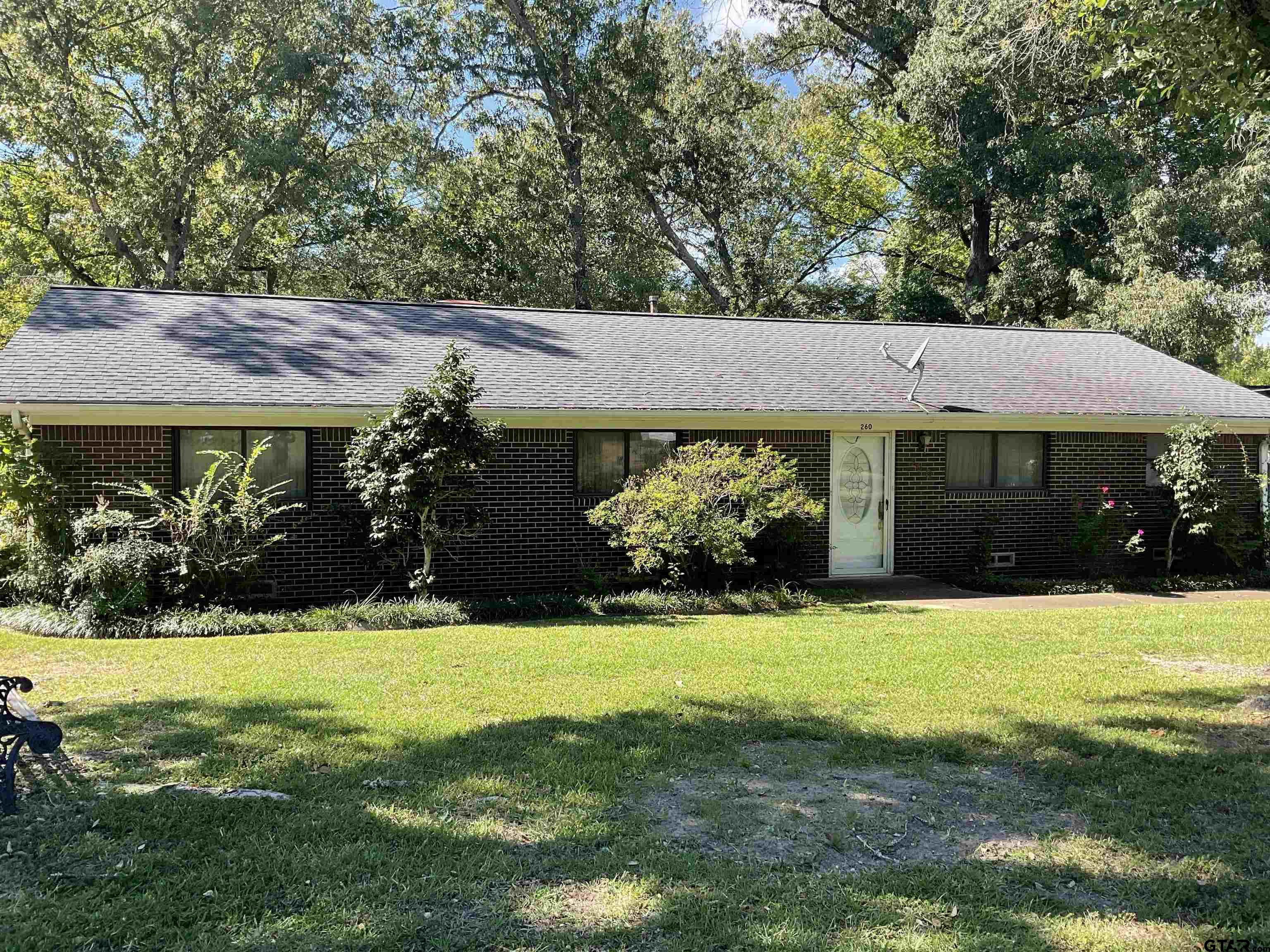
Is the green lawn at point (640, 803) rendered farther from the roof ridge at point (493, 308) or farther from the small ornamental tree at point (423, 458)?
the roof ridge at point (493, 308)

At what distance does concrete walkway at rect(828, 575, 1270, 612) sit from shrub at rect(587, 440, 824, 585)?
1.72 metres

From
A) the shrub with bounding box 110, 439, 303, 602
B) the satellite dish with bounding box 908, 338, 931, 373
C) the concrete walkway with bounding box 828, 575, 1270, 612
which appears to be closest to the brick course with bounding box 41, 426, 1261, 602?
the shrub with bounding box 110, 439, 303, 602

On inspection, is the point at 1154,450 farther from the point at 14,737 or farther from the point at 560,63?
the point at 560,63

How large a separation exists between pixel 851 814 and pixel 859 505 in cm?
955

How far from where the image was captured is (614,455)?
12.6 m

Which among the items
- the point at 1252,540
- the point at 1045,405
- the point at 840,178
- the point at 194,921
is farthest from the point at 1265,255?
the point at 194,921

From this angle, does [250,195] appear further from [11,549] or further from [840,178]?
[840,178]

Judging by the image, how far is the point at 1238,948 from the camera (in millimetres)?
3309

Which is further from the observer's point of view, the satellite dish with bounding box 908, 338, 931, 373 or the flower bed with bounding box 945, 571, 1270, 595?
the satellite dish with bounding box 908, 338, 931, 373

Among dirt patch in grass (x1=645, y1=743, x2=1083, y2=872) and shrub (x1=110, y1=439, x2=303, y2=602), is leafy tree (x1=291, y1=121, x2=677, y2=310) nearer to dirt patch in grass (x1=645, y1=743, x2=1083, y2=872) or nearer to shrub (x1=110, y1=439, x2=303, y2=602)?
shrub (x1=110, y1=439, x2=303, y2=602)

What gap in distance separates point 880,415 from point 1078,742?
782 cm

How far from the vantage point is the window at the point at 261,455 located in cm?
1098

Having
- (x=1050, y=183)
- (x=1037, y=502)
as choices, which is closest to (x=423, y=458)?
(x=1037, y=502)

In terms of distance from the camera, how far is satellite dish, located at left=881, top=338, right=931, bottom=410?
45.8 ft
